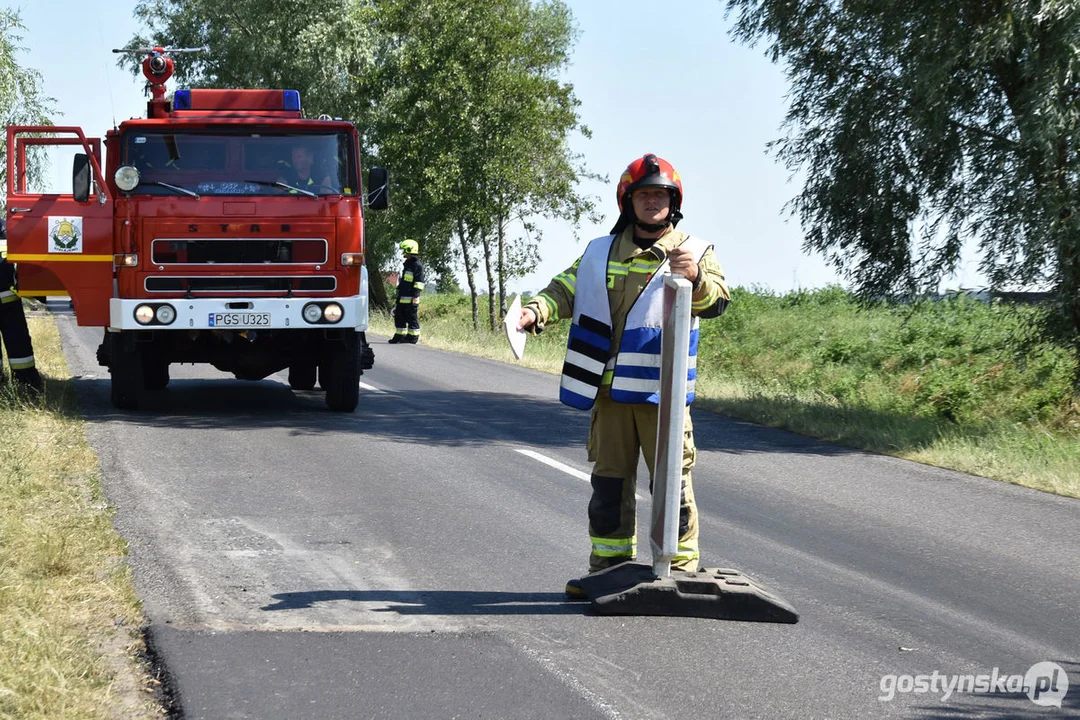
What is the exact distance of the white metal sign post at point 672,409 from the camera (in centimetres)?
543

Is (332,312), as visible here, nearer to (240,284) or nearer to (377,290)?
(240,284)

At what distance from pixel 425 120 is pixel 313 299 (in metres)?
21.2

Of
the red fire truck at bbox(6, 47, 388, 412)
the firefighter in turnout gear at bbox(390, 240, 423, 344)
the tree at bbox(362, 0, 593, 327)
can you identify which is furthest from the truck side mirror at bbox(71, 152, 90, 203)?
the tree at bbox(362, 0, 593, 327)

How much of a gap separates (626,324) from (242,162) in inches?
296

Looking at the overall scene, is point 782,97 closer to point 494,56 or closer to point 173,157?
point 173,157

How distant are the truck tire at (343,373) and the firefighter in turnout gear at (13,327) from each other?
9.13 feet

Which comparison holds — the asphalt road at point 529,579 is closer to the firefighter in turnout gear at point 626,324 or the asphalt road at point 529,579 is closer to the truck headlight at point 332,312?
the firefighter in turnout gear at point 626,324

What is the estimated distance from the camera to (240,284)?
40.4ft

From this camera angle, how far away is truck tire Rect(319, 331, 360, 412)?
42.2 ft

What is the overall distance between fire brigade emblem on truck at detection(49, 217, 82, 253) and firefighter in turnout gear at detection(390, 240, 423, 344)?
12.1 m

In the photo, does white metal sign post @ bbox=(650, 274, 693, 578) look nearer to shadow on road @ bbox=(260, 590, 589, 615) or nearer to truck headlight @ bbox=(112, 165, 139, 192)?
shadow on road @ bbox=(260, 590, 589, 615)

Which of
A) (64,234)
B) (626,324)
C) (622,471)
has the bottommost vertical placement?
(622,471)

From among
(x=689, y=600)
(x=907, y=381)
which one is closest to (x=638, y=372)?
(x=689, y=600)

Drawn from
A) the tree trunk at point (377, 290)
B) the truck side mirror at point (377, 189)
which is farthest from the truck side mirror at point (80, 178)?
the tree trunk at point (377, 290)
